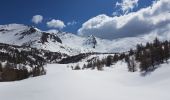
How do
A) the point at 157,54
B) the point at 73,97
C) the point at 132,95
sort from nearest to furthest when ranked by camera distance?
the point at 73,97 → the point at 132,95 → the point at 157,54

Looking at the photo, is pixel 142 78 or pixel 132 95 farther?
pixel 142 78

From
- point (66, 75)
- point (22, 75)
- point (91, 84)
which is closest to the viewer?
point (91, 84)

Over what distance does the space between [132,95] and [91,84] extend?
12566mm

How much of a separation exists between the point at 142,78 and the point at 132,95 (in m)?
61.3

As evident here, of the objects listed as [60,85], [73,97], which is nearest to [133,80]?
[60,85]

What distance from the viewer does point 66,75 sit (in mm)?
81375

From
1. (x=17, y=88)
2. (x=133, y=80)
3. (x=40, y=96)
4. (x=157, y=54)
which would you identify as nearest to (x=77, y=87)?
(x=40, y=96)

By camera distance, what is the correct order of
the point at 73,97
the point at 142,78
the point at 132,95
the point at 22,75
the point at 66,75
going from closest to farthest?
the point at 73,97 → the point at 132,95 → the point at 66,75 → the point at 142,78 → the point at 22,75

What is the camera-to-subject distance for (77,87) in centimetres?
6575

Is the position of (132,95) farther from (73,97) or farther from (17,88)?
(17,88)

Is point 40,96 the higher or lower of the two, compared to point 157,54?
lower

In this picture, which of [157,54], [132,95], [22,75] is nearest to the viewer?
[132,95]

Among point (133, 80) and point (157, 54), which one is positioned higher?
point (157, 54)

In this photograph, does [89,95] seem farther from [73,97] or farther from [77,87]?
[77,87]
